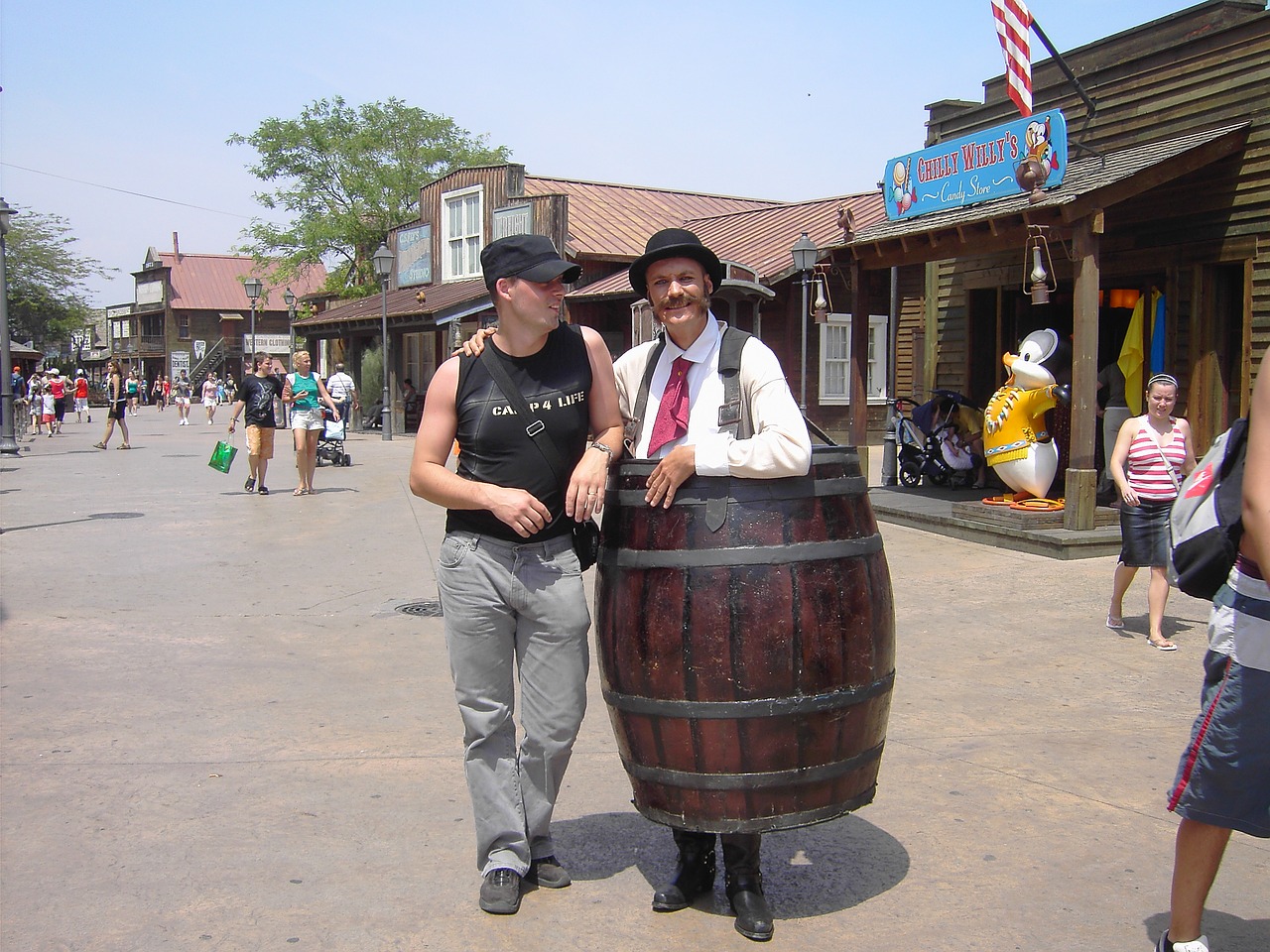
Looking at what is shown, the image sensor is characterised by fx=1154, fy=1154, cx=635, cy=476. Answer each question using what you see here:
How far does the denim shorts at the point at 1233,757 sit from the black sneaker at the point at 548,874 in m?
1.74

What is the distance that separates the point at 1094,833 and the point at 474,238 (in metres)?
24.0

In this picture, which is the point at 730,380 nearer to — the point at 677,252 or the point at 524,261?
the point at 677,252

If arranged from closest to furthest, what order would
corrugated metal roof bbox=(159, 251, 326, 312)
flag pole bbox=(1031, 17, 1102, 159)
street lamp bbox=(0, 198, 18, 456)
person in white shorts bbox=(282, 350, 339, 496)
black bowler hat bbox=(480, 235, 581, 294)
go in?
black bowler hat bbox=(480, 235, 581, 294) → flag pole bbox=(1031, 17, 1102, 159) → person in white shorts bbox=(282, 350, 339, 496) → street lamp bbox=(0, 198, 18, 456) → corrugated metal roof bbox=(159, 251, 326, 312)

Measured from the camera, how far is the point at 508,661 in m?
3.40

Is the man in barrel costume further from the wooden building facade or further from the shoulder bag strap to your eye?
the wooden building facade

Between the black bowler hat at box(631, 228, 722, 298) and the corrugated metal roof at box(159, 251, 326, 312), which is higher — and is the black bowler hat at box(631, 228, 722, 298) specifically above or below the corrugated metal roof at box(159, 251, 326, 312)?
below

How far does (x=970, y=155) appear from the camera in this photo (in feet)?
35.7

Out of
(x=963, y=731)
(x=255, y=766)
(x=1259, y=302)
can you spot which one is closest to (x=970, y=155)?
(x=1259, y=302)

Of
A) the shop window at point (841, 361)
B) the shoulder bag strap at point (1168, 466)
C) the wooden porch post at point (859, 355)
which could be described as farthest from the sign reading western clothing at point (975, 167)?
the shop window at point (841, 361)

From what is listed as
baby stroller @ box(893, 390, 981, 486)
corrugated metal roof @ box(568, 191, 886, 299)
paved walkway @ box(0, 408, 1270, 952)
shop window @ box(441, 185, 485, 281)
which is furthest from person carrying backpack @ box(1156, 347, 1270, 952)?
shop window @ box(441, 185, 485, 281)

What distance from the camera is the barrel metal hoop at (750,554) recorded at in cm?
295

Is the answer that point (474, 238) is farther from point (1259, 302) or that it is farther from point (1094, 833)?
point (1094, 833)

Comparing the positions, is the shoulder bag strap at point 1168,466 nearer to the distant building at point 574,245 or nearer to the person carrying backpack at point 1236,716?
the person carrying backpack at point 1236,716

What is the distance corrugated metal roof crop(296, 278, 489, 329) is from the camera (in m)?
23.7
